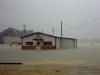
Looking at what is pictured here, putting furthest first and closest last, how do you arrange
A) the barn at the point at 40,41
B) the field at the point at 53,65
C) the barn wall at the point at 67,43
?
the barn wall at the point at 67,43, the barn at the point at 40,41, the field at the point at 53,65

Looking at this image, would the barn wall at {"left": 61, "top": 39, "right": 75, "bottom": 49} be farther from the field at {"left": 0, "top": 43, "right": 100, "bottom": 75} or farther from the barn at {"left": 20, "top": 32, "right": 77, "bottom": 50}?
the field at {"left": 0, "top": 43, "right": 100, "bottom": 75}

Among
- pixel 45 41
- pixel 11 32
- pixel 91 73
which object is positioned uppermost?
pixel 11 32

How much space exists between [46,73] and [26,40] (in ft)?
73.9

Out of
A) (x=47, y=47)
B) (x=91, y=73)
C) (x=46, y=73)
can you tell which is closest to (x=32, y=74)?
(x=46, y=73)

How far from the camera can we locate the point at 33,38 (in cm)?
3020

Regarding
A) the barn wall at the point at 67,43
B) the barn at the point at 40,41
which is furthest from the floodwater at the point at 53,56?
the barn wall at the point at 67,43

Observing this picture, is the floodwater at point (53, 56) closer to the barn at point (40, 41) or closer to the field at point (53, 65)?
the field at point (53, 65)

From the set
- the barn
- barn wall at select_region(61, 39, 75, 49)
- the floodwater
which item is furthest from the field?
barn wall at select_region(61, 39, 75, 49)

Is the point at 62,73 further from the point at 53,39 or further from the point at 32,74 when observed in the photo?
the point at 53,39

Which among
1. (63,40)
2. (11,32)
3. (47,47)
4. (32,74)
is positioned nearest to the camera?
(32,74)

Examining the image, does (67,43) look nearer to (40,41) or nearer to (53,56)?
(40,41)

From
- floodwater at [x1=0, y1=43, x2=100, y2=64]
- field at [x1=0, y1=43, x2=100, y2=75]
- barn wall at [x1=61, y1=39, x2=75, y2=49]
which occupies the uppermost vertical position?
barn wall at [x1=61, y1=39, x2=75, y2=49]

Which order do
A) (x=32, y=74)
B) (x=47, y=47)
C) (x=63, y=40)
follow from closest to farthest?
(x=32, y=74) < (x=47, y=47) < (x=63, y=40)

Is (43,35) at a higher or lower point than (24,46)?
higher
